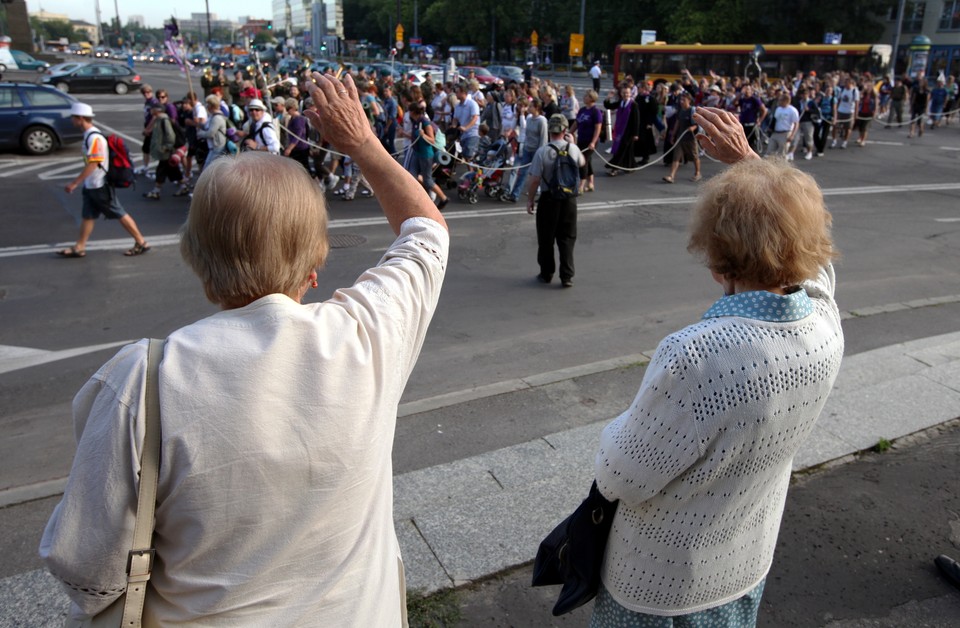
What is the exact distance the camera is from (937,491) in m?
3.88

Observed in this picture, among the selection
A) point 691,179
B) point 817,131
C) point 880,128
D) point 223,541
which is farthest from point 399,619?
point 880,128

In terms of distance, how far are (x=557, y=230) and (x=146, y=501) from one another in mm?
6922

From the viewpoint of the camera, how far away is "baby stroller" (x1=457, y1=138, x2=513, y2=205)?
41.8 ft

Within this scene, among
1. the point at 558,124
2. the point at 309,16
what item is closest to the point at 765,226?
the point at 558,124

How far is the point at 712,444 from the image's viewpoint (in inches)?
65.0

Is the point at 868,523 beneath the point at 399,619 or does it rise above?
beneath

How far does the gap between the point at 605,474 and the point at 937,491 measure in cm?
308

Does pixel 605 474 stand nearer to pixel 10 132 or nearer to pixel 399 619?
pixel 399 619

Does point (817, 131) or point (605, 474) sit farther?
point (817, 131)

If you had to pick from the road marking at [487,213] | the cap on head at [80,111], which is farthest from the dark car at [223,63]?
the cap on head at [80,111]

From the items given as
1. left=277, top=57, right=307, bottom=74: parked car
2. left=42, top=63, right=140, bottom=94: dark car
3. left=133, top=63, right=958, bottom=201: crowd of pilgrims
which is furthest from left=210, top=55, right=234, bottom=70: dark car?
left=133, top=63, right=958, bottom=201: crowd of pilgrims

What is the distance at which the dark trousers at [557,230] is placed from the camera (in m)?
7.76

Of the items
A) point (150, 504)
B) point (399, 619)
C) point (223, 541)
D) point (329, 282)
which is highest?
point (150, 504)

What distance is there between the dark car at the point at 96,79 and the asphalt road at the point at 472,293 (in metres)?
23.1
